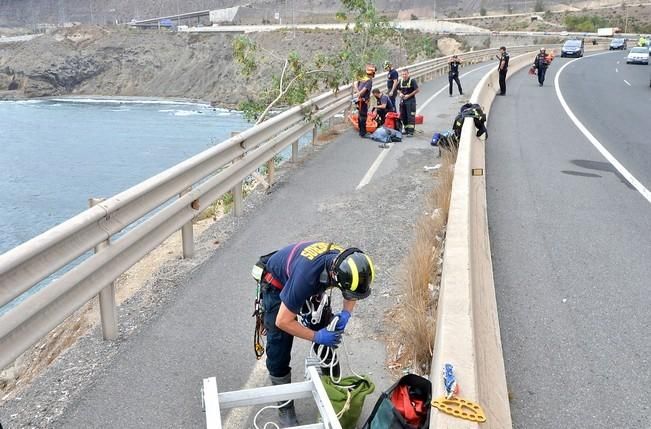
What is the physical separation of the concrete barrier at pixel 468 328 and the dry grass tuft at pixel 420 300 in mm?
258

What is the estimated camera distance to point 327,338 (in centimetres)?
369

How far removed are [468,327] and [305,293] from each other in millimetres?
1006

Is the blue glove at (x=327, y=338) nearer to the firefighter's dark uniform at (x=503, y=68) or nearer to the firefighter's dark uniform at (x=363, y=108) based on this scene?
the firefighter's dark uniform at (x=363, y=108)

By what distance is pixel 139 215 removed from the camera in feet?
16.6

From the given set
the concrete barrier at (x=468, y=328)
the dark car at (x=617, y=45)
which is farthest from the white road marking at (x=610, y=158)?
the dark car at (x=617, y=45)

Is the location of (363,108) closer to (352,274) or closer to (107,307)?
(107,307)

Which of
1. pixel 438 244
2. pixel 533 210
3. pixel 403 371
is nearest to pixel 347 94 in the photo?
pixel 533 210

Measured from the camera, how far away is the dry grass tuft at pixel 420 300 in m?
4.40

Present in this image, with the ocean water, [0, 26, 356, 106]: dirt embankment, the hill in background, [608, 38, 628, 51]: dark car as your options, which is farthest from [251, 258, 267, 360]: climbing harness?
the hill in background

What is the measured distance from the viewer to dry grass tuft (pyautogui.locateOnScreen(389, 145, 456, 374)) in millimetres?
4398

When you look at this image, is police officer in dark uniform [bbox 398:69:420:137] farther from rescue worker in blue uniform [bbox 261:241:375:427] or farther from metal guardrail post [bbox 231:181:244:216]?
rescue worker in blue uniform [bbox 261:241:375:427]

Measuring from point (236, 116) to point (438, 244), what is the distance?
42442mm

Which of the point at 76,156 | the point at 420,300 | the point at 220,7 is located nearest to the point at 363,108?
the point at 420,300

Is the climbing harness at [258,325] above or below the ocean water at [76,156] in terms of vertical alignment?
above
